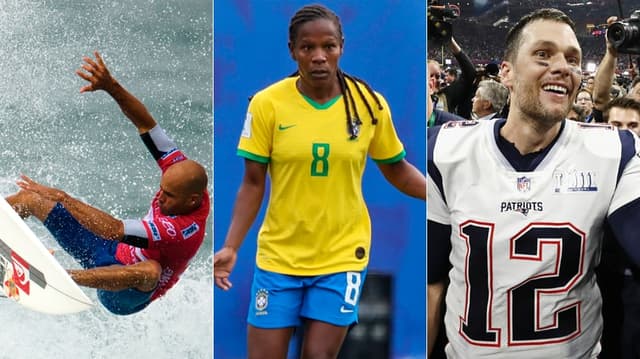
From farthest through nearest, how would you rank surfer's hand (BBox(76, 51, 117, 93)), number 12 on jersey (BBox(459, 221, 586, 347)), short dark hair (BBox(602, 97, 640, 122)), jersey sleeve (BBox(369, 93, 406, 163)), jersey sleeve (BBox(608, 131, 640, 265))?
short dark hair (BBox(602, 97, 640, 122)), surfer's hand (BBox(76, 51, 117, 93)), jersey sleeve (BBox(369, 93, 406, 163)), number 12 on jersey (BBox(459, 221, 586, 347)), jersey sleeve (BBox(608, 131, 640, 265))

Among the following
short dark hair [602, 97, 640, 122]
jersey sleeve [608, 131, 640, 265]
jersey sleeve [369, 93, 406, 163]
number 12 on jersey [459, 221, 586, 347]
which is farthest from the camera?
short dark hair [602, 97, 640, 122]

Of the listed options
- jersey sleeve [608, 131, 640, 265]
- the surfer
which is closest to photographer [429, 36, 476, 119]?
jersey sleeve [608, 131, 640, 265]

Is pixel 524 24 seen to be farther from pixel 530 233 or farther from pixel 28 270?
pixel 28 270

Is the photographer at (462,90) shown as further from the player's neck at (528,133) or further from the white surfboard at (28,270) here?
the white surfboard at (28,270)

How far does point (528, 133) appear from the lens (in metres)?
1.51

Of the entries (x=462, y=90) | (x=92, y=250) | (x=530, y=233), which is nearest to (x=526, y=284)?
(x=530, y=233)

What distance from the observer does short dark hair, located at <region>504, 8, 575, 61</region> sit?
1489 mm

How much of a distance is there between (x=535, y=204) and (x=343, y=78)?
1.76 feet

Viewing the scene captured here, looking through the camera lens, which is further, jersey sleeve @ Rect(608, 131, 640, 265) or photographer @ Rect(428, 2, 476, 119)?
photographer @ Rect(428, 2, 476, 119)

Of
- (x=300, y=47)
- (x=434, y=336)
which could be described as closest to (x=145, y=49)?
(x=300, y=47)

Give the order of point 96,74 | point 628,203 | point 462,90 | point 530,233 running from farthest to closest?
point 462,90
point 96,74
point 530,233
point 628,203

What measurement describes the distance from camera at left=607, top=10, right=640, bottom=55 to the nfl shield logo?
1.77ft

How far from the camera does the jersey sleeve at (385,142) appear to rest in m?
1.61

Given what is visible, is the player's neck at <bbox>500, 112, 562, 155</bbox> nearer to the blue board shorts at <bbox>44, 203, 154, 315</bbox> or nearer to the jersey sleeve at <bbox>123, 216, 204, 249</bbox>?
the jersey sleeve at <bbox>123, 216, 204, 249</bbox>
